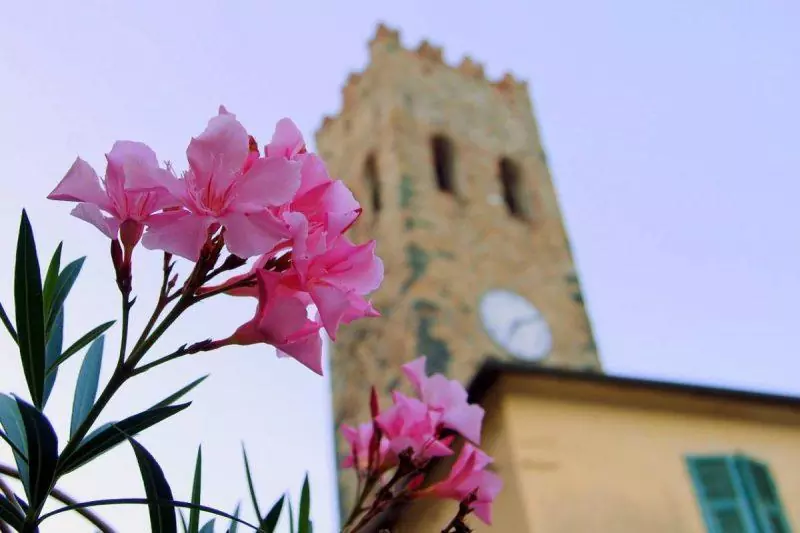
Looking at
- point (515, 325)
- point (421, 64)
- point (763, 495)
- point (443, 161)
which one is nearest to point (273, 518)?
point (763, 495)

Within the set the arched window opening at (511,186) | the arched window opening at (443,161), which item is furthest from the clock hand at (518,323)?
Result: the arched window opening at (443,161)

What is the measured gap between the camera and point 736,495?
3545 millimetres

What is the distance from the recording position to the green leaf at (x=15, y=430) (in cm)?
66

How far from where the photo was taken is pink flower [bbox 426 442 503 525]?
0.95m

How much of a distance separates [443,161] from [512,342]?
2.97 m

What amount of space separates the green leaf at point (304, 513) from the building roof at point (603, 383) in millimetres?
2664

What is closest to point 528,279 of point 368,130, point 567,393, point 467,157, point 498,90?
point 467,157

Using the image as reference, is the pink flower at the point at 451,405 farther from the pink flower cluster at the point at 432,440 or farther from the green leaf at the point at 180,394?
the green leaf at the point at 180,394

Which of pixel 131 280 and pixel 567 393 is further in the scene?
pixel 567 393

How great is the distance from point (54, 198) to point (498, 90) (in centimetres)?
1227

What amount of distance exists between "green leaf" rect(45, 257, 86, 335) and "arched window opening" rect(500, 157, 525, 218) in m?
10.0

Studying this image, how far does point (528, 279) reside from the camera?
977 cm

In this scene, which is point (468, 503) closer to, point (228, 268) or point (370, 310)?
point (370, 310)

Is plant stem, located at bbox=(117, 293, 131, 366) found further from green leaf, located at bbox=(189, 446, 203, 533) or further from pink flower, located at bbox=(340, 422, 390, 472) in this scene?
pink flower, located at bbox=(340, 422, 390, 472)
